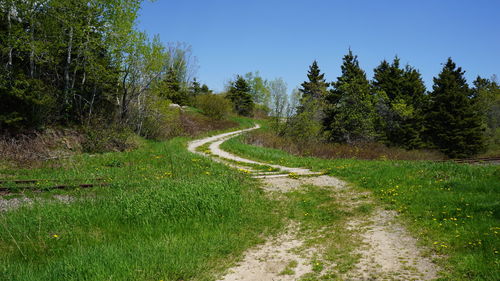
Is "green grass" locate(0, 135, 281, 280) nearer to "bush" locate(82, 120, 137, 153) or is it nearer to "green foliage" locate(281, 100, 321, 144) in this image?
"bush" locate(82, 120, 137, 153)

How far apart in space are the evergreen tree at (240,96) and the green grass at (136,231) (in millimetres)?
A: 53754

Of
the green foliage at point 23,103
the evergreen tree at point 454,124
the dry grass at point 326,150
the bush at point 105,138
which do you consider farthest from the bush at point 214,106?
the green foliage at point 23,103

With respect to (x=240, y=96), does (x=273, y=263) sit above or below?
below

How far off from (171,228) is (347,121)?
1088 inches

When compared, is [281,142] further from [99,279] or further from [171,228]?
[99,279]

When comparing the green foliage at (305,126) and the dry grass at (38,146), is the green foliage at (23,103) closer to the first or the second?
the dry grass at (38,146)

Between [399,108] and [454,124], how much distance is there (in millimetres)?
6287

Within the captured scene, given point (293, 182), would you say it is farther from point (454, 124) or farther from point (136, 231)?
point (454, 124)

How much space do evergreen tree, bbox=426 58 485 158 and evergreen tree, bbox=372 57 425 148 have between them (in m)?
1.71

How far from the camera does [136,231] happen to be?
6.69m

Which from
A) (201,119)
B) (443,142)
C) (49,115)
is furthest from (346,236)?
(201,119)

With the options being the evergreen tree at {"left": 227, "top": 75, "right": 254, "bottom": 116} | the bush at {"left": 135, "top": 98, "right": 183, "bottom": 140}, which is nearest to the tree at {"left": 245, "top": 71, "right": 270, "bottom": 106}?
the evergreen tree at {"left": 227, "top": 75, "right": 254, "bottom": 116}

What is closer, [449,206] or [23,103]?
[449,206]

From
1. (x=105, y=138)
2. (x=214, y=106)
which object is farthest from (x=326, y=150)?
(x=214, y=106)
